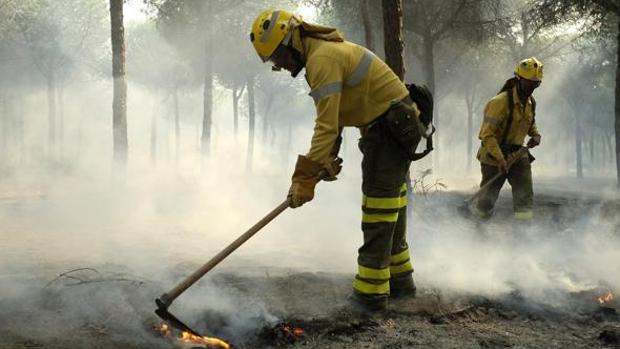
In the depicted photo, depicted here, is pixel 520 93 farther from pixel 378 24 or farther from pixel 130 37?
pixel 130 37

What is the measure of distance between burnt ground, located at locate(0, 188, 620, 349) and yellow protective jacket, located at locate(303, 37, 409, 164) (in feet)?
3.36

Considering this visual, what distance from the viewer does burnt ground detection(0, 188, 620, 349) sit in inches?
120

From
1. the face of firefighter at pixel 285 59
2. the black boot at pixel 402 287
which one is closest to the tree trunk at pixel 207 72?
the black boot at pixel 402 287

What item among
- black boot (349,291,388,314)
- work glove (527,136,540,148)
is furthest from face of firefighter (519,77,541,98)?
black boot (349,291,388,314)

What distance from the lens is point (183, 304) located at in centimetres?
344

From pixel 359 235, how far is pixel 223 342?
4126 mm

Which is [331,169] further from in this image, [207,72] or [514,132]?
[207,72]

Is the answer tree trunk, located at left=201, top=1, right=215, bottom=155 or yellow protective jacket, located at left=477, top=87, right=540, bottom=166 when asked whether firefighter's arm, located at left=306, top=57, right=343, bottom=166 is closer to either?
yellow protective jacket, located at left=477, top=87, right=540, bottom=166

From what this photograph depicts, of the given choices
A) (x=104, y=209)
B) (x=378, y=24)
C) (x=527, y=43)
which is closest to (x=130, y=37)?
(x=378, y=24)

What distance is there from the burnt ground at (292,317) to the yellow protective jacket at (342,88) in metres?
1.02

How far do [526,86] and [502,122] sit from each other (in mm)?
438

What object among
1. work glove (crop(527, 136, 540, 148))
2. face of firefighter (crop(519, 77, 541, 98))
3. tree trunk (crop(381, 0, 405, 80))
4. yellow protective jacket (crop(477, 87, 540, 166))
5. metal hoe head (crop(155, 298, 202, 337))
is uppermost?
tree trunk (crop(381, 0, 405, 80))

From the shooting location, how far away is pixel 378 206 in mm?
3660

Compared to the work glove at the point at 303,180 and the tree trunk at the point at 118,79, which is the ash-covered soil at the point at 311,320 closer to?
the work glove at the point at 303,180
